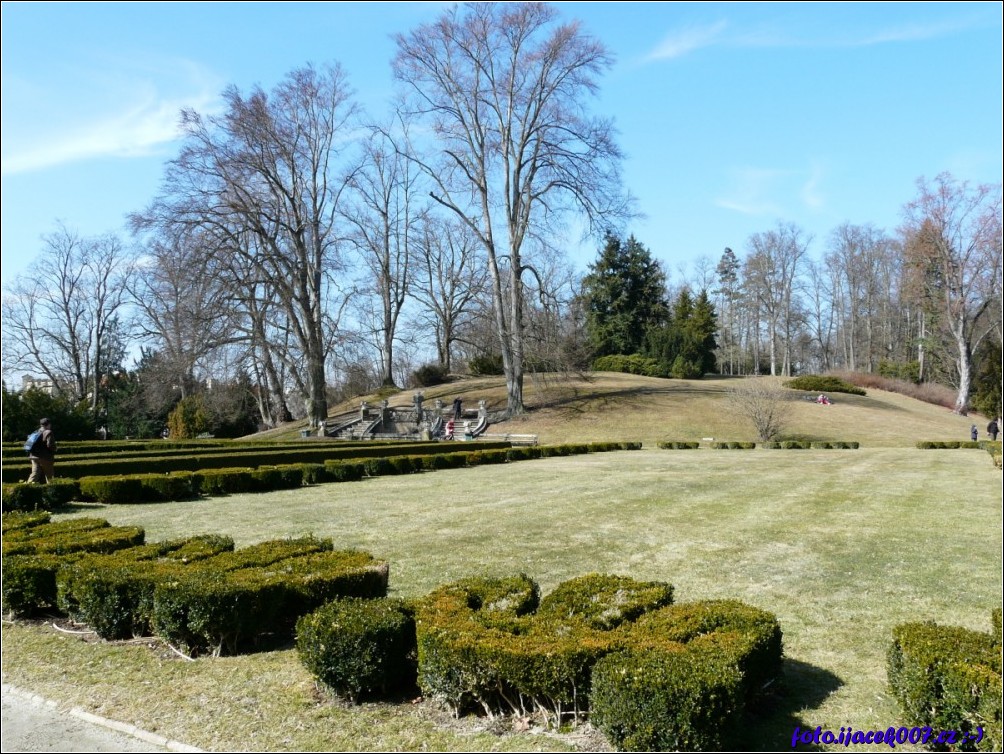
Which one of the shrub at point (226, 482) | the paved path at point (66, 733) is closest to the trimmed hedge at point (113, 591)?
the paved path at point (66, 733)

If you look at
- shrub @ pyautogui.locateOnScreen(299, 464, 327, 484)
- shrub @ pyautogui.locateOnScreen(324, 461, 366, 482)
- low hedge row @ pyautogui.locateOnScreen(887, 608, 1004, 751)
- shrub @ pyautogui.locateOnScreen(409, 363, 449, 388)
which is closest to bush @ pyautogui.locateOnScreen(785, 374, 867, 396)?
shrub @ pyautogui.locateOnScreen(409, 363, 449, 388)

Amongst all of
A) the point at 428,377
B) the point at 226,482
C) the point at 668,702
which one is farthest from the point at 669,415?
the point at 668,702

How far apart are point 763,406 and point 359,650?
100 feet

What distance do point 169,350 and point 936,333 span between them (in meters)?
52.4

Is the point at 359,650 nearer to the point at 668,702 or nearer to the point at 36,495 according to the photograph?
the point at 668,702

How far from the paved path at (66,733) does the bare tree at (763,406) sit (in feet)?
101

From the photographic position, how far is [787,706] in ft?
15.2

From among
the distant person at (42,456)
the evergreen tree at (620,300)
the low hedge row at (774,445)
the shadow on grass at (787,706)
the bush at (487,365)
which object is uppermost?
the evergreen tree at (620,300)

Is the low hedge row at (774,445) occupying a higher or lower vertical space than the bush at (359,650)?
lower

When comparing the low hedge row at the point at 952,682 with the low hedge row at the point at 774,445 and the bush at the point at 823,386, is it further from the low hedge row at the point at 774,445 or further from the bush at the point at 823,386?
the bush at the point at 823,386

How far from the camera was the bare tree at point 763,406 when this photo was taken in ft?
107

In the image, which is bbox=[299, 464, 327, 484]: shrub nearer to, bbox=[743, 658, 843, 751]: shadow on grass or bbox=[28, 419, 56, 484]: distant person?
bbox=[28, 419, 56, 484]: distant person

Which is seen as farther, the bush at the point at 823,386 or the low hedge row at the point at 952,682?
the bush at the point at 823,386

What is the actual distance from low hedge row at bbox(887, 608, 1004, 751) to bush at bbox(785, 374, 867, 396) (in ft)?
147
